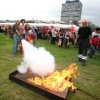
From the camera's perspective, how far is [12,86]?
5238mm

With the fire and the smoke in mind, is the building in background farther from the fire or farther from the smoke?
the fire

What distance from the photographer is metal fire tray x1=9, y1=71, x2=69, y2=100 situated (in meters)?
4.51

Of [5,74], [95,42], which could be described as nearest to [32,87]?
[5,74]

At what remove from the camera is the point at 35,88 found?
4914mm

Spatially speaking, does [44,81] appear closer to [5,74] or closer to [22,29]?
[5,74]

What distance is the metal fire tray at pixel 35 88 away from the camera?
4512mm

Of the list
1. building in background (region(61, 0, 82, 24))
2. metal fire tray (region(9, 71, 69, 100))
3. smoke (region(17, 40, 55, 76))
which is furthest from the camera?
building in background (region(61, 0, 82, 24))

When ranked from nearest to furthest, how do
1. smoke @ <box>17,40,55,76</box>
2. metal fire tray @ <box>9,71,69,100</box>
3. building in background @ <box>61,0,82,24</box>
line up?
1. metal fire tray @ <box>9,71,69,100</box>
2. smoke @ <box>17,40,55,76</box>
3. building in background @ <box>61,0,82,24</box>

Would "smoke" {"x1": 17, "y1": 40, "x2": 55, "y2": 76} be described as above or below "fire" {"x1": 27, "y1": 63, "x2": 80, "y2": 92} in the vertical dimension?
above

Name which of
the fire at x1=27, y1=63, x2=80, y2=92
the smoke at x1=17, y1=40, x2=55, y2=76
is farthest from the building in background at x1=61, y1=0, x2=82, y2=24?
the fire at x1=27, y1=63, x2=80, y2=92

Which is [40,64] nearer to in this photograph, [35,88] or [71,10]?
[35,88]

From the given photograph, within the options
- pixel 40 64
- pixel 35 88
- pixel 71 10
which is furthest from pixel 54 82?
pixel 71 10

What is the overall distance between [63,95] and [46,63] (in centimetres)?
140

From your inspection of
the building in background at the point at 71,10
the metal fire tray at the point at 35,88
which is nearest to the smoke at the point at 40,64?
the metal fire tray at the point at 35,88
